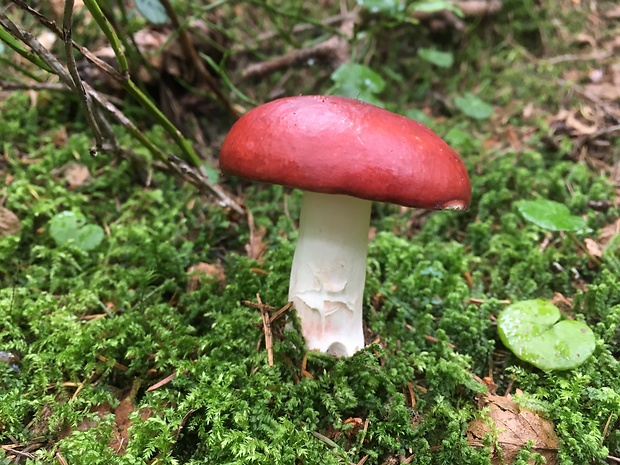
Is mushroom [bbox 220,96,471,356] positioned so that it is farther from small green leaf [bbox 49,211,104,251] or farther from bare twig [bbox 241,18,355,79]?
bare twig [bbox 241,18,355,79]

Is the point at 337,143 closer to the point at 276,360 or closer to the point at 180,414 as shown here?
the point at 276,360

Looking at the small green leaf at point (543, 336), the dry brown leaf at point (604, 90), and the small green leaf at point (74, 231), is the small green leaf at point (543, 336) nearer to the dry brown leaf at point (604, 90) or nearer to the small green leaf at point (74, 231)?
the small green leaf at point (74, 231)

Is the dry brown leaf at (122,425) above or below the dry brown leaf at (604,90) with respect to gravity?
below

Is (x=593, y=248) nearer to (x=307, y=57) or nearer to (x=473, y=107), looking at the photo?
(x=473, y=107)

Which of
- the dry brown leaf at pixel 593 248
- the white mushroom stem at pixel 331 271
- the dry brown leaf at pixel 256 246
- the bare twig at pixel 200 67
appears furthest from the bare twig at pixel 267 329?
the dry brown leaf at pixel 593 248

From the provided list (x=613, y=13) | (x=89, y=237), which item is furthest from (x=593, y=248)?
(x=613, y=13)

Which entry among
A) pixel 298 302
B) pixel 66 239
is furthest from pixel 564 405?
pixel 66 239

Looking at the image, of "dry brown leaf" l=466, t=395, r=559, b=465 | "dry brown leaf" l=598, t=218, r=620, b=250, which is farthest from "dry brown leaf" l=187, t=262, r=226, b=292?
"dry brown leaf" l=598, t=218, r=620, b=250
